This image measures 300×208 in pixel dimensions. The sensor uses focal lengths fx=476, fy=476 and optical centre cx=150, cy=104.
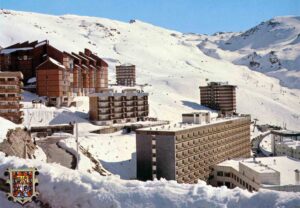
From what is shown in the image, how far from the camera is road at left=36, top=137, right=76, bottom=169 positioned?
4355 centimetres

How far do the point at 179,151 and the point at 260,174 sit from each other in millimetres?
9695

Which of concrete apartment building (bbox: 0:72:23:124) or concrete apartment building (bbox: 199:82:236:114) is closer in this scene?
concrete apartment building (bbox: 0:72:23:124)

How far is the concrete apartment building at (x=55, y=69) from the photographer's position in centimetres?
7069

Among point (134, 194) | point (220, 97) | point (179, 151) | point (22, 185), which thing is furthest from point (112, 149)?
point (220, 97)

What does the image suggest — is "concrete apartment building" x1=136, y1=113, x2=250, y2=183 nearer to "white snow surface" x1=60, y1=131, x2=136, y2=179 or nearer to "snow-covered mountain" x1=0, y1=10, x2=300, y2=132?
"white snow surface" x1=60, y1=131, x2=136, y2=179

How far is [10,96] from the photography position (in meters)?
55.2

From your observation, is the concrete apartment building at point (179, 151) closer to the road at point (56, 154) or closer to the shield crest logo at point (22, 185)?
the road at point (56, 154)

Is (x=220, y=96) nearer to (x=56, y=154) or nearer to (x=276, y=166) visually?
(x=276, y=166)

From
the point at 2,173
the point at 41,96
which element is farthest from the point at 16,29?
the point at 2,173

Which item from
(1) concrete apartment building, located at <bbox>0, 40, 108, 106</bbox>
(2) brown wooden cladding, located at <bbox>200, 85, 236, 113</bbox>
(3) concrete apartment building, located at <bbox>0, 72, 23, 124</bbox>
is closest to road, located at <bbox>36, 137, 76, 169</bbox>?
(3) concrete apartment building, located at <bbox>0, 72, 23, 124</bbox>

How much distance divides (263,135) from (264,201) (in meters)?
86.9

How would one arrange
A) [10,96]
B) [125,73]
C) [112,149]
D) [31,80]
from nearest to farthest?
[10,96], [112,149], [31,80], [125,73]

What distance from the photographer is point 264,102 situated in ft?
452

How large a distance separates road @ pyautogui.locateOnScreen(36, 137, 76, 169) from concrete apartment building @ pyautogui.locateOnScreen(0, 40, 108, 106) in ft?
55.6
